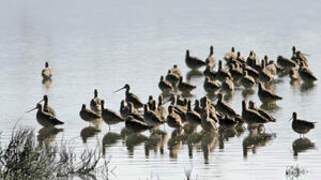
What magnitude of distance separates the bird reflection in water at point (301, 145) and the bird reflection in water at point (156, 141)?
2.74 meters

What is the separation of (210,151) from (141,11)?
126 feet

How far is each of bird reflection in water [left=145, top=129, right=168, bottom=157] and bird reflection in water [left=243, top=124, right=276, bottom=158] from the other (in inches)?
69.7

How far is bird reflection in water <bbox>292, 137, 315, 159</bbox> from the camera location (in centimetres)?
2188

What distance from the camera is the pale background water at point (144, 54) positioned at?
21.1m

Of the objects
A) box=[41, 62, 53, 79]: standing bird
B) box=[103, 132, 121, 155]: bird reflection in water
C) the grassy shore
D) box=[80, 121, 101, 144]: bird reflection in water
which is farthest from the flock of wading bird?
the grassy shore

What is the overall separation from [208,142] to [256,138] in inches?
43.7

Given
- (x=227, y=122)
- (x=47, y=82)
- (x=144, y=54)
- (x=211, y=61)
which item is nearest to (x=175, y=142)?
(x=227, y=122)

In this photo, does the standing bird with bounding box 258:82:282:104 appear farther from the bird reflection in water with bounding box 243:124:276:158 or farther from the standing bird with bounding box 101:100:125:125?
the standing bird with bounding box 101:100:125:125

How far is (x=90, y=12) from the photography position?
2317 inches

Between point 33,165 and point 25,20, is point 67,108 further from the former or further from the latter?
point 25,20

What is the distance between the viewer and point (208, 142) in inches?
912

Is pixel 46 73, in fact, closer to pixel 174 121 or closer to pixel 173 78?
pixel 173 78

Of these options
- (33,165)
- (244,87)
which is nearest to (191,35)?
(244,87)

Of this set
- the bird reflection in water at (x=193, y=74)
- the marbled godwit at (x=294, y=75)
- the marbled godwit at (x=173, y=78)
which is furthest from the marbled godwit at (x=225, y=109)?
the bird reflection in water at (x=193, y=74)
